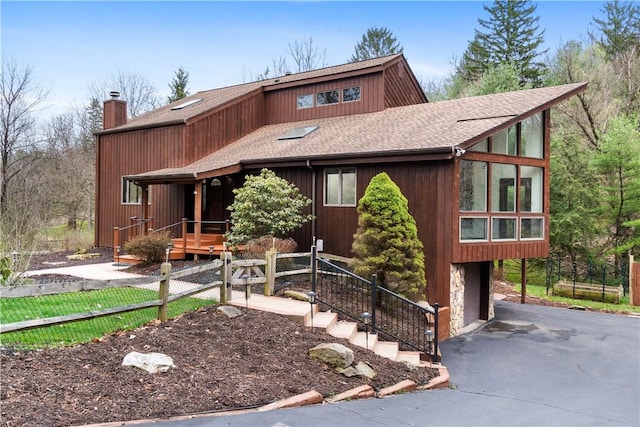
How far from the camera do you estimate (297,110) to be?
1823cm

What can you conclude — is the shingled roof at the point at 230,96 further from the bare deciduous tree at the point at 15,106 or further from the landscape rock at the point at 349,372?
the landscape rock at the point at 349,372

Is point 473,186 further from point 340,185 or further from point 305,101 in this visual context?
point 305,101

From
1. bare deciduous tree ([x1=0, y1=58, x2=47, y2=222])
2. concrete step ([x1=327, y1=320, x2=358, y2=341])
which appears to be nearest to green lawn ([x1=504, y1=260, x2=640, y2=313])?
concrete step ([x1=327, y1=320, x2=358, y2=341])

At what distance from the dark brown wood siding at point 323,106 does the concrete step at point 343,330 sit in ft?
31.9

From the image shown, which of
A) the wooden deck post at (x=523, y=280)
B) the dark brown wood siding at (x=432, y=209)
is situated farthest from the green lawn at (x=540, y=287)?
the dark brown wood siding at (x=432, y=209)

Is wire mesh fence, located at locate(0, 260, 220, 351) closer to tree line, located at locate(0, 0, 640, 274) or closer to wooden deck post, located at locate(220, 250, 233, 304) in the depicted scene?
wooden deck post, located at locate(220, 250, 233, 304)

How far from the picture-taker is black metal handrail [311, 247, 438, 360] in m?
8.55

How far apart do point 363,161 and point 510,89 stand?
1495 cm

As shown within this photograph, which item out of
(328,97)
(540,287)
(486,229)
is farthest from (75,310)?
(540,287)

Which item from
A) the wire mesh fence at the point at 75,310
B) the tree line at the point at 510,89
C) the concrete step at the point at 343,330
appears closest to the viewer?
the wire mesh fence at the point at 75,310

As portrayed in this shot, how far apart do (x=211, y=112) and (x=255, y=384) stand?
45.8ft

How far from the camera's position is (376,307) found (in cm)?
976

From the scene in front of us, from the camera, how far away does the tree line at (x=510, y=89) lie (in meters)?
19.1

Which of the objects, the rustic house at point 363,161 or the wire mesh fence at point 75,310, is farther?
the rustic house at point 363,161
